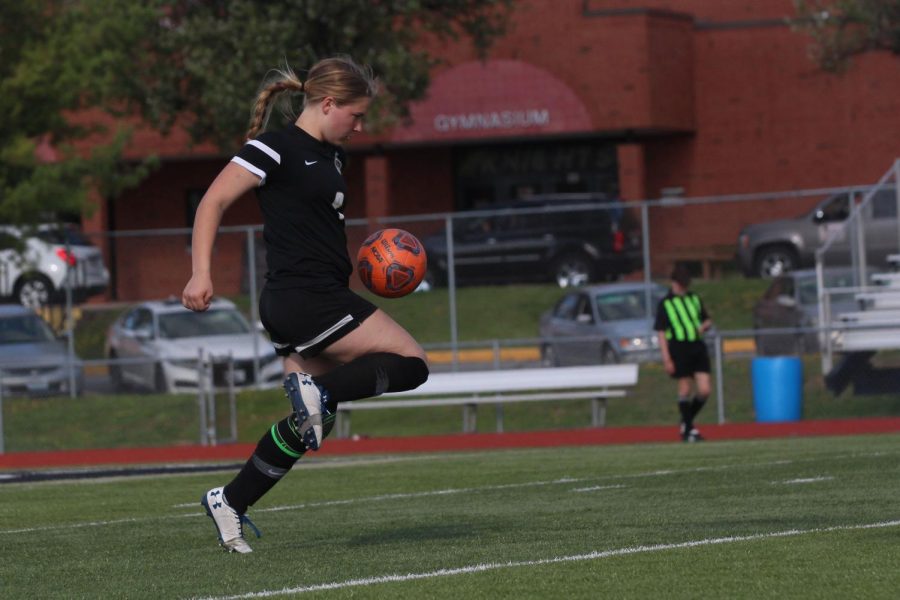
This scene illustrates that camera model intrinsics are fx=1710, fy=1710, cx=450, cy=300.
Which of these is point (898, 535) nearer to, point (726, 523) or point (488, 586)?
point (726, 523)

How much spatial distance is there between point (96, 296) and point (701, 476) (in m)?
16.3

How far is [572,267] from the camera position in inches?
1040

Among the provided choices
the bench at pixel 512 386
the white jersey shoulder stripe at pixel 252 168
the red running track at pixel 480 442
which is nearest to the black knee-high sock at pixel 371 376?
the white jersey shoulder stripe at pixel 252 168

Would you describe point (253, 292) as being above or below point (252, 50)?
below

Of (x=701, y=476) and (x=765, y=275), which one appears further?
(x=765, y=275)

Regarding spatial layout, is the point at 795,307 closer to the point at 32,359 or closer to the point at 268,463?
the point at 32,359

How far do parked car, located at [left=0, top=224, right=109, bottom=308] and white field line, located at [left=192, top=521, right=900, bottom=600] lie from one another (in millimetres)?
18820

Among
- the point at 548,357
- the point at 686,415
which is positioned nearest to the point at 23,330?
the point at 548,357

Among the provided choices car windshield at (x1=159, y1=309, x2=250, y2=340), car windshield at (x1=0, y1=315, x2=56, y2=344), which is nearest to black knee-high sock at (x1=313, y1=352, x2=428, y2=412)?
car windshield at (x1=0, y1=315, x2=56, y2=344)

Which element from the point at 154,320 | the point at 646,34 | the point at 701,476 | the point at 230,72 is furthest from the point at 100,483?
the point at 646,34

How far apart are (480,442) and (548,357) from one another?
417 centimetres

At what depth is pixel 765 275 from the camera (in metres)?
26.7

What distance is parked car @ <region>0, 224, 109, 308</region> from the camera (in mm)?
24562

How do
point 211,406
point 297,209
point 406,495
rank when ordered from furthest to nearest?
point 211,406 → point 406,495 → point 297,209
